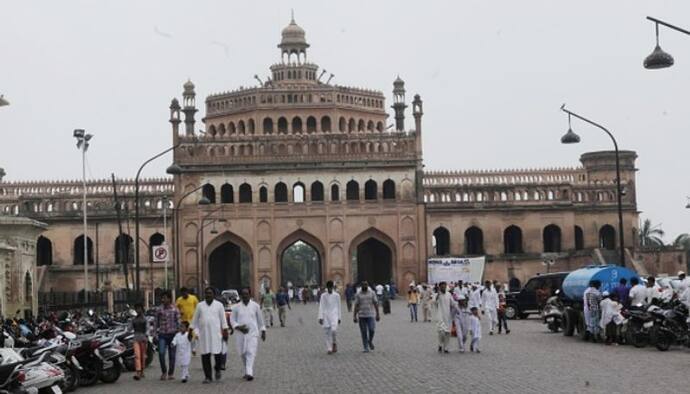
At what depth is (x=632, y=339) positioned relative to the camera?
22.2 m

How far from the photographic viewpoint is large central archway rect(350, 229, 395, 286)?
5934cm

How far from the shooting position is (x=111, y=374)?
716 inches

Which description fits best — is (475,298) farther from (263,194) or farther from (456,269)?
(263,194)

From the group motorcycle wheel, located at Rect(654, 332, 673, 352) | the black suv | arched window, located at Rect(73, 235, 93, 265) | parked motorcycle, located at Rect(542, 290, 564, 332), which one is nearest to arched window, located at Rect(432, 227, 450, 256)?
arched window, located at Rect(73, 235, 93, 265)

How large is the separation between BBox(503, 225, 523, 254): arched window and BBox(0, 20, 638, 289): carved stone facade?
74mm

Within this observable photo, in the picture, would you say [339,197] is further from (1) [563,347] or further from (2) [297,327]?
(1) [563,347]

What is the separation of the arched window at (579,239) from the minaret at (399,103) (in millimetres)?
10777

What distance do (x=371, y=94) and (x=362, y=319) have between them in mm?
46610

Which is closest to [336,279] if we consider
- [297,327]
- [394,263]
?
[394,263]

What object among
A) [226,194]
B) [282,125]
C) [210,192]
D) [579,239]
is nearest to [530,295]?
[210,192]

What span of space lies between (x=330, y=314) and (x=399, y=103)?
4607 cm

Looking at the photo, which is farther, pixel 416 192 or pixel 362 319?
pixel 416 192

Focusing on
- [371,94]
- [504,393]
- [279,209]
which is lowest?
[504,393]

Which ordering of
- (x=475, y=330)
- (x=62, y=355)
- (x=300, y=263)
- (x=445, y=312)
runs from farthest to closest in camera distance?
(x=300, y=263)
(x=445, y=312)
(x=475, y=330)
(x=62, y=355)
